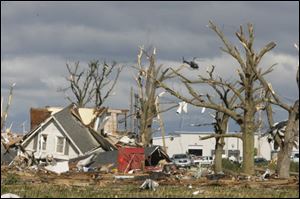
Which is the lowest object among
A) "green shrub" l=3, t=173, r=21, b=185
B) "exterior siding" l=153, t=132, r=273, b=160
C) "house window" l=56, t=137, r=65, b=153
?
"green shrub" l=3, t=173, r=21, b=185

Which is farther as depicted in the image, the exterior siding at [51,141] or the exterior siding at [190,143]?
the exterior siding at [190,143]

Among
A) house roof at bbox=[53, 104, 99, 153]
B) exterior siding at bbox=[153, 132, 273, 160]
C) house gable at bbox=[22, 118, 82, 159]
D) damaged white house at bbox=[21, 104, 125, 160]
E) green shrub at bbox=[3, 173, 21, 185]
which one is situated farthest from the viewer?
exterior siding at bbox=[153, 132, 273, 160]

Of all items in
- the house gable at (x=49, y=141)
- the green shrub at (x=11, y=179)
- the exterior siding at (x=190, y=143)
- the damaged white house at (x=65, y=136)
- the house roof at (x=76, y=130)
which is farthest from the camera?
the exterior siding at (x=190, y=143)

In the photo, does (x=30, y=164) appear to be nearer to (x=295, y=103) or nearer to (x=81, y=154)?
A: (x=81, y=154)

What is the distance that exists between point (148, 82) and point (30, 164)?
47.5 ft

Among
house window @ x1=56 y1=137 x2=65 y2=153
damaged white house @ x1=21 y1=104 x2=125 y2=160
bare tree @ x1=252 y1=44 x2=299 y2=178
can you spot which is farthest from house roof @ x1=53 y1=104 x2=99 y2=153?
bare tree @ x1=252 y1=44 x2=299 y2=178

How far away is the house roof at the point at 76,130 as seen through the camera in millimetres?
50225

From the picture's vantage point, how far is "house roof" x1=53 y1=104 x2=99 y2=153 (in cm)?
5022

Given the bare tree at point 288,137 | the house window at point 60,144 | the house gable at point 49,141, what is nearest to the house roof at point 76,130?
the house gable at point 49,141

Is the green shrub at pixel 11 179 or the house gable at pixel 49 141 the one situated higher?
the house gable at pixel 49 141

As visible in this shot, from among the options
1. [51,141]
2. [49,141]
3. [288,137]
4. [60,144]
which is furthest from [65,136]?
[288,137]

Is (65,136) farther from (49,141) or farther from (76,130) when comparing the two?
(49,141)

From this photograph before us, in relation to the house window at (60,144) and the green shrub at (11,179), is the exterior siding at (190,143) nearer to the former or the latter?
the house window at (60,144)

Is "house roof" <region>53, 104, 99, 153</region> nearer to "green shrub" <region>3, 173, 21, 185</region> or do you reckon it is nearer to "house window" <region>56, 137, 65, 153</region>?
"house window" <region>56, 137, 65, 153</region>
